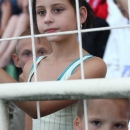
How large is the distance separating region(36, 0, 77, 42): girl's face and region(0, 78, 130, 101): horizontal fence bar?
45 centimetres

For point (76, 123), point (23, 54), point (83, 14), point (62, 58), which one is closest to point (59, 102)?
point (76, 123)

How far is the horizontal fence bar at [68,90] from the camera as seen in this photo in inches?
74.0

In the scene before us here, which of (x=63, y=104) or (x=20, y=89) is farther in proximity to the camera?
(x=63, y=104)

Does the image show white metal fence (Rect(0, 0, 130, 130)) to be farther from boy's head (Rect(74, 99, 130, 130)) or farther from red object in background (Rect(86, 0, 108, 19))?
red object in background (Rect(86, 0, 108, 19))

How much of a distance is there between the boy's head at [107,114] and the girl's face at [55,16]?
411mm

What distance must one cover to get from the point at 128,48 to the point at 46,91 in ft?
7.43

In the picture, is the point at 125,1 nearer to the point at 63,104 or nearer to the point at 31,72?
the point at 31,72

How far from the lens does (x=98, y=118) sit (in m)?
2.08

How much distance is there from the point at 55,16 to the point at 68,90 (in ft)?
1.79

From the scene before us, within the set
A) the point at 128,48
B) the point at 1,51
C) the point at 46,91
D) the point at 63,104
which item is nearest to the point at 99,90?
the point at 46,91

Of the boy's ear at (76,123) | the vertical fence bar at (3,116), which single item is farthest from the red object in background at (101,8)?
the vertical fence bar at (3,116)

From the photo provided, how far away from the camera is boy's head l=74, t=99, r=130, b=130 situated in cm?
207

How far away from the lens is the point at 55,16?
95.0 inches

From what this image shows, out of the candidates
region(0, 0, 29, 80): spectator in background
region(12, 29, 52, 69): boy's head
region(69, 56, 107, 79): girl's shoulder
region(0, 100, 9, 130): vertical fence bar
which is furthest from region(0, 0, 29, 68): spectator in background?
region(0, 100, 9, 130): vertical fence bar
